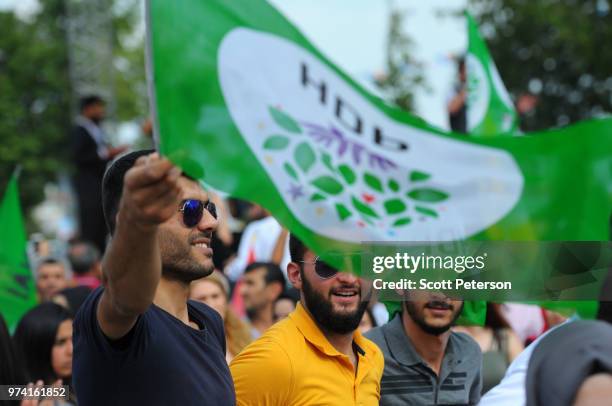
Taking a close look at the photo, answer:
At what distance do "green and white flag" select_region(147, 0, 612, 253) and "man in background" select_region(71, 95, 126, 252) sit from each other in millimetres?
9216

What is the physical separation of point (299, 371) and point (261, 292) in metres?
4.03

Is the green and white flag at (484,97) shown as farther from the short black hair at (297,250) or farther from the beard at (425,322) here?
the short black hair at (297,250)

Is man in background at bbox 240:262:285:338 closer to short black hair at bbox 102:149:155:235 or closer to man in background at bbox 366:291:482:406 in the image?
man in background at bbox 366:291:482:406

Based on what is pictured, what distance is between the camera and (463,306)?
4930 millimetres

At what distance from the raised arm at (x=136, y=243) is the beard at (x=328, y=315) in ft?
4.54

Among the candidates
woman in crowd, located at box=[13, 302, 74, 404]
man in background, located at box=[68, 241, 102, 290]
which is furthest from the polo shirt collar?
man in background, located at box=[68, 241, 102, 290]

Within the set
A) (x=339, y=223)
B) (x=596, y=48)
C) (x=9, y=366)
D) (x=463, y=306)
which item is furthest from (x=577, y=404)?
(x=596, y=48)

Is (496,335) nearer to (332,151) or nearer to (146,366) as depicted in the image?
(332,151)

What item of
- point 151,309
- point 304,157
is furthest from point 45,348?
point 304,157

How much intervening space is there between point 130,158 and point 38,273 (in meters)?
5.79

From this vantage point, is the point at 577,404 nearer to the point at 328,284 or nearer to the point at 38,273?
the point at 328,284

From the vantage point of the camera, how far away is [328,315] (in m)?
4.54

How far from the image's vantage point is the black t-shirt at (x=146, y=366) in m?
3.38

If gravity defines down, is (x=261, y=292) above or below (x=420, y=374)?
below
